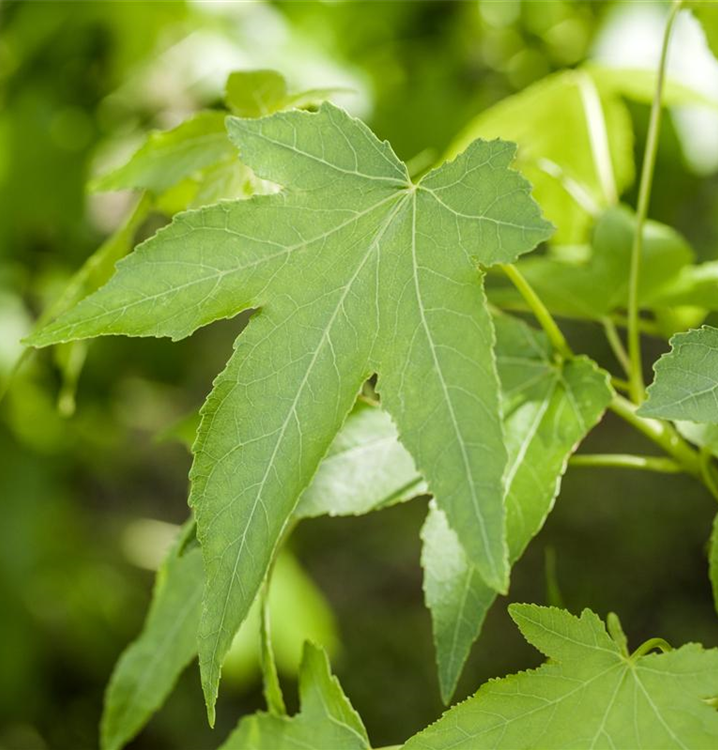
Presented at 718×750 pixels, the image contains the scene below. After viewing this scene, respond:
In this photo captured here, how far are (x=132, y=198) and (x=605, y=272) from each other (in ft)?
5.16

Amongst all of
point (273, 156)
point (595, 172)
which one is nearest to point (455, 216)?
point (273, 156)

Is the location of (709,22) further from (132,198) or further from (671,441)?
(132,198)

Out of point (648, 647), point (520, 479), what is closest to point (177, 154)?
point (520, 479)

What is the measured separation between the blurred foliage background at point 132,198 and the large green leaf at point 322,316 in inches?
17.4

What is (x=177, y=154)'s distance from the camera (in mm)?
881

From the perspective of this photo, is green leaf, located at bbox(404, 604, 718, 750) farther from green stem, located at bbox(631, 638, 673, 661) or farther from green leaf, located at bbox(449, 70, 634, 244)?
green leaf, located at bbox(449, 70, 634, 244)

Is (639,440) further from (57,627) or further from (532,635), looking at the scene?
(532,635)

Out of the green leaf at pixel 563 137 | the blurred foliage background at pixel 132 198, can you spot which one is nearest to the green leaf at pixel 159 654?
the blurred foliage background at pixel 132 198

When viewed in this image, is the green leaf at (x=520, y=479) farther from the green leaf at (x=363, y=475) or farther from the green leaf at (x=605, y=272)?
the green leaf at (x=605, y=272)

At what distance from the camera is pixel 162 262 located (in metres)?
0.69

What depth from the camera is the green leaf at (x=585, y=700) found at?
58 cm

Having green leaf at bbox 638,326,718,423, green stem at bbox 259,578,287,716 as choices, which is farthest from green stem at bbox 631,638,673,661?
green stem at bbox 259,578,287,716

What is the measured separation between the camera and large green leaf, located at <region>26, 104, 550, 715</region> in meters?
0.58

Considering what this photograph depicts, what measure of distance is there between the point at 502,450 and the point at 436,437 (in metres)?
0.04
